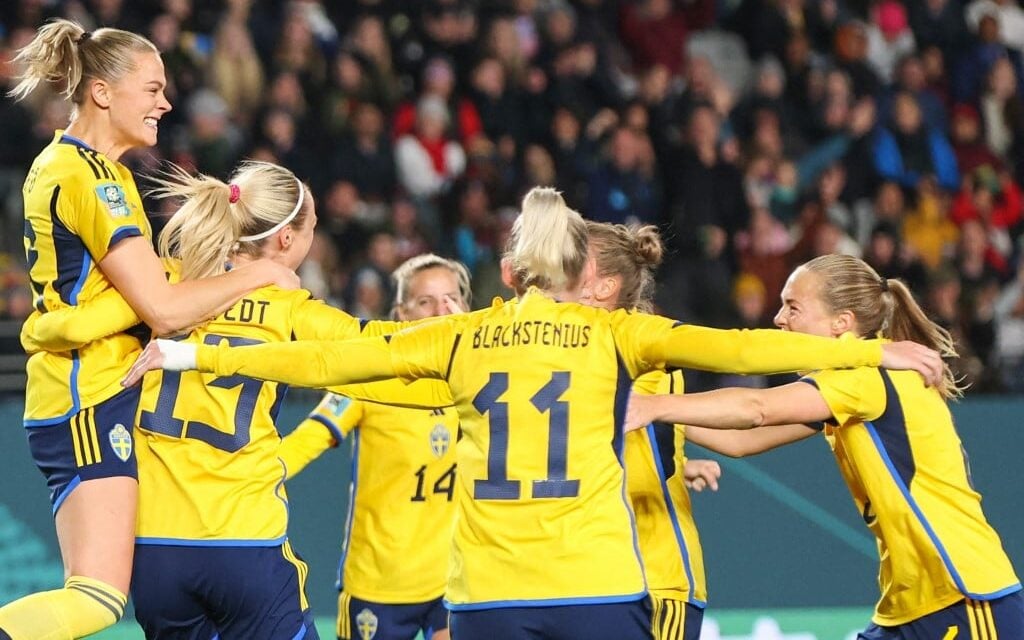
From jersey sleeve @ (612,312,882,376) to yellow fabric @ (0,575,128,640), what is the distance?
1719 millimetres

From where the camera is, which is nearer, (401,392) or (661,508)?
(401,392)

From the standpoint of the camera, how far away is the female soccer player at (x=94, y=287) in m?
4.70

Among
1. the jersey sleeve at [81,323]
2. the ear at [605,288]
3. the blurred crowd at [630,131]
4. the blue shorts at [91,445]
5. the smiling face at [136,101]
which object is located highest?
the blurred crowd at [630,131]

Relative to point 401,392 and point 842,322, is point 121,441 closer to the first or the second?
point 401,392

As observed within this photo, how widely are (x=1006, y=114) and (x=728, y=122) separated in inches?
101

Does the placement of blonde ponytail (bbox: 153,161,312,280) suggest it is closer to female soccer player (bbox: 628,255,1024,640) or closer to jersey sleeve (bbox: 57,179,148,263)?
jersey sleeve (bbox: 57,179,148,263)

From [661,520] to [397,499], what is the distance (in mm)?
1270

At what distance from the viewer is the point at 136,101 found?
4.95m

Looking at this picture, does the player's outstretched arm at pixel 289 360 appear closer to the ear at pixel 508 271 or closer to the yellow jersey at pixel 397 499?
the ear at pixel 508 271

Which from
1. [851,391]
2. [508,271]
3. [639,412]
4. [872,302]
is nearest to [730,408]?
[639,412]

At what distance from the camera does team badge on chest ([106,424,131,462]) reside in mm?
4773

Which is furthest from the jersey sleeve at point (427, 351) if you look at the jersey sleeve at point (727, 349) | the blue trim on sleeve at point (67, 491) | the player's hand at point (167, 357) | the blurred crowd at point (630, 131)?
the blurred crowd at point (630, 131)

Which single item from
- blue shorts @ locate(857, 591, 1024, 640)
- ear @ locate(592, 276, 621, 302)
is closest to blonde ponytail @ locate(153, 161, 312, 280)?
ear @ locate(592, 276, 621, 302)

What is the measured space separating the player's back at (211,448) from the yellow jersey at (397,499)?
1.33 m
